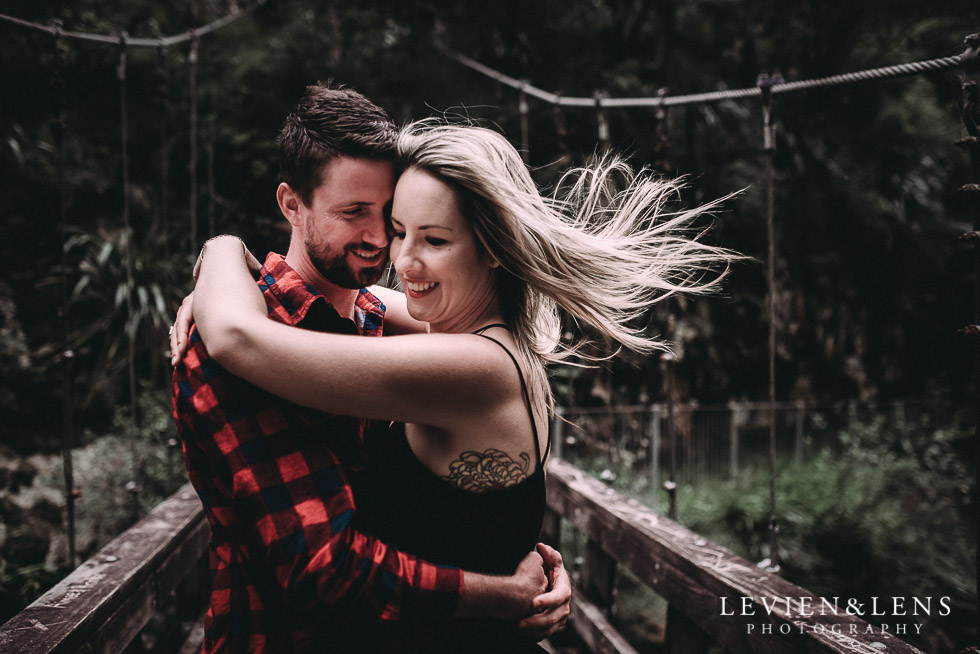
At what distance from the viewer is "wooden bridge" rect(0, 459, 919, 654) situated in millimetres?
1217

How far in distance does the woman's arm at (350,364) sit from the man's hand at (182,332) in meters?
0.09

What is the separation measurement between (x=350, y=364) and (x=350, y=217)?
0.41m

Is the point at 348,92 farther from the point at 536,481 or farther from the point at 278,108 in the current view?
the point at 278,108

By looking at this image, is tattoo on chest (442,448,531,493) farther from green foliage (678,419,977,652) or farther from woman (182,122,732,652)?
green foliage (678,419,977,652)

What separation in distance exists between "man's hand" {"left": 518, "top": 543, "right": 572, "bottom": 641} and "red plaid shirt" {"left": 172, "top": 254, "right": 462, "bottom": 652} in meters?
0.23

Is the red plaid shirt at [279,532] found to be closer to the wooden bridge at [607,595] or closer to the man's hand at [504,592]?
the man's hand at [504,592]

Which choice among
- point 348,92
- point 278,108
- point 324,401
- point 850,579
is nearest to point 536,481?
point 324,401

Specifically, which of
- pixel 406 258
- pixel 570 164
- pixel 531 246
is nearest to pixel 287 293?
pixel 406 258

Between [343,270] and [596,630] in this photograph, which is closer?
[343,270]

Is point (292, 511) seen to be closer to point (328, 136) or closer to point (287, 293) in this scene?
point (287, 293)

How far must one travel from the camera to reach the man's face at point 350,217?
1264 mm

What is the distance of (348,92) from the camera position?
135 cm

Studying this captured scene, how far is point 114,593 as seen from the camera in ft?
4.68

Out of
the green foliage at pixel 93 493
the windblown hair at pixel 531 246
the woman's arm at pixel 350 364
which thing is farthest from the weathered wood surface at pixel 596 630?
the green foliage at pixel 93 493
